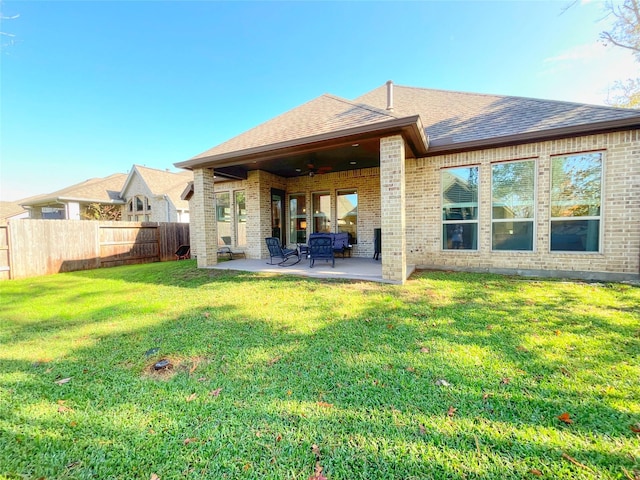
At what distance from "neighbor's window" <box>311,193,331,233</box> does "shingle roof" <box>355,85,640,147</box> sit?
4292 millimetres

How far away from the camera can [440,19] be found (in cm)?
938

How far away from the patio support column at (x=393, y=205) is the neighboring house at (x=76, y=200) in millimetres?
21216

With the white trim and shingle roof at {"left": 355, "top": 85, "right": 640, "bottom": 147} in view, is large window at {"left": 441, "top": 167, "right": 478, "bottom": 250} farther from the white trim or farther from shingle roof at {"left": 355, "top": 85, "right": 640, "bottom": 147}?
the white trim

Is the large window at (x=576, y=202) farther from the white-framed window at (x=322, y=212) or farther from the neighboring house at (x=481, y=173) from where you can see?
the white-framed window at (x=322, y=212)

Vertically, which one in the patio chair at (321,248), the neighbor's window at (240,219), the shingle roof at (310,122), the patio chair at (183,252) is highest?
the shingle roof at (310,122)

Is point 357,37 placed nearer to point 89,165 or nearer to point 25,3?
point 25,3

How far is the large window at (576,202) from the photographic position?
6207 millimetres

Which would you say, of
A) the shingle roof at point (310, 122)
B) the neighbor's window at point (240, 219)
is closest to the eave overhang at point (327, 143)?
the shingle roof at point (310, 122)

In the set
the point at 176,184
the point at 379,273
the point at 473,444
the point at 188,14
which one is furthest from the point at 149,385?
the point at 176,184

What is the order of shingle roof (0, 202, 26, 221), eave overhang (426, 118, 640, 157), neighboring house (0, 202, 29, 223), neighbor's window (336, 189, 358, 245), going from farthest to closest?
shingle roof (0, 202, 26, 221) < neighboring house (0, 202, 29, 223) < neighbor's window (336, 189, 358, 245) < eave overhang (426, 118, 640, 157)

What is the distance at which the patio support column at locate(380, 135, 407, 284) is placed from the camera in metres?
5.83

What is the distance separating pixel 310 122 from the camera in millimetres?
7445

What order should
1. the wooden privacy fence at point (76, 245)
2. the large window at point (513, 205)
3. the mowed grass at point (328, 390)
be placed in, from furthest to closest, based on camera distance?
the wooden privacy fence at point (76, 245) → the large window at point (513, 205) → the mowed grass at point (328, 390)

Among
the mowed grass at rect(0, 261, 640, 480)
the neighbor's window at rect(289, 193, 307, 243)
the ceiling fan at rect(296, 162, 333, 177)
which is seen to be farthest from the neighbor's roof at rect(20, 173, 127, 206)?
the mowed grass at rect(0, 261, 640, 480)
